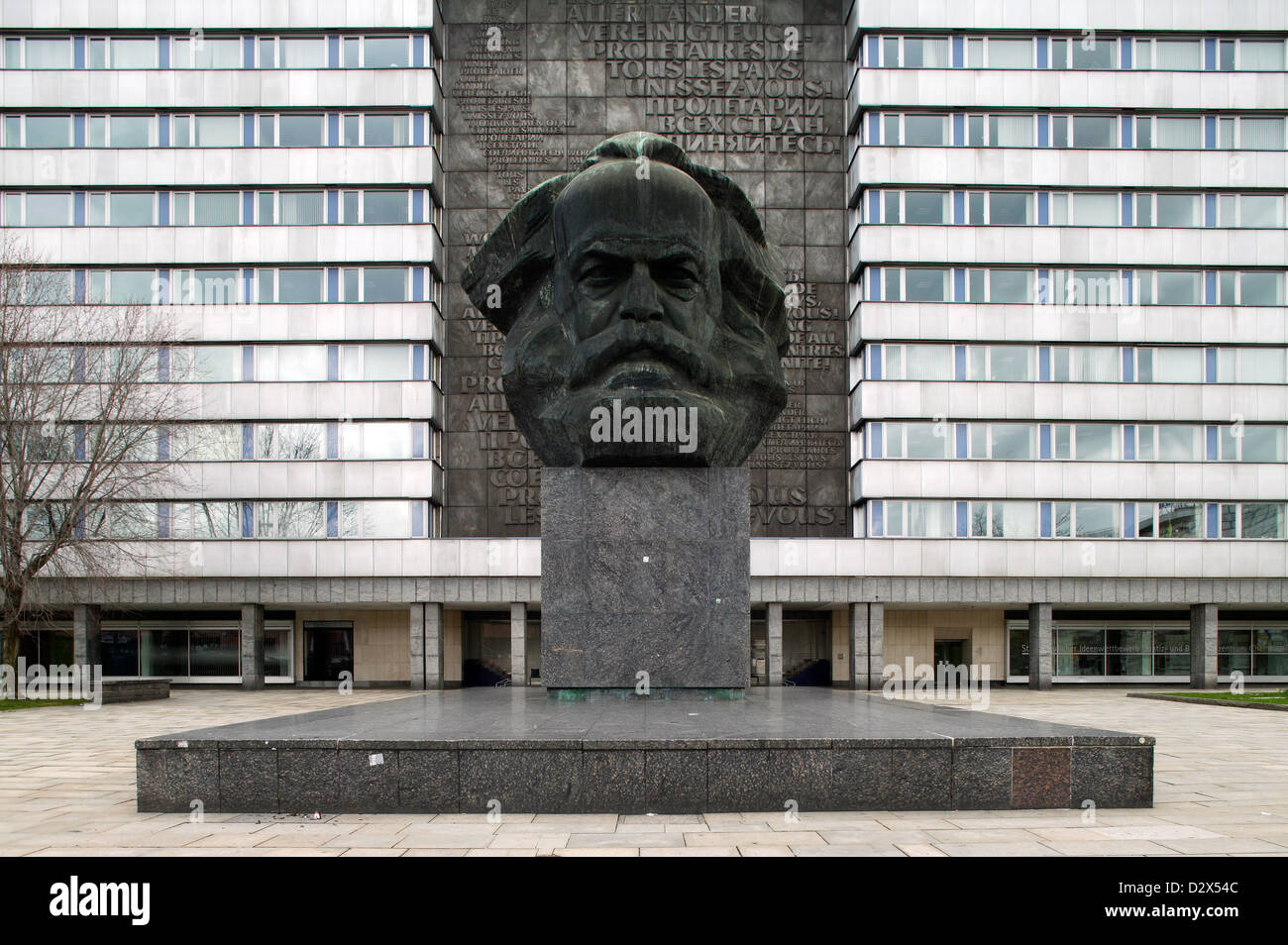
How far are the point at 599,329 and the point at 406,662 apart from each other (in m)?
31.2

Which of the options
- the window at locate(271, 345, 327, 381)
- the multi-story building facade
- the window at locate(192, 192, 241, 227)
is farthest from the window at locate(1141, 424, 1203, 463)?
the window at locate(192, 192, 241, 227)

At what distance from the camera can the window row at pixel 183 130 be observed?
37.4 meters

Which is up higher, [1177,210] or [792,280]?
[1177,210]

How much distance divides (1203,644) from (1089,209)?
17845 mm

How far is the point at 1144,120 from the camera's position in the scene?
37.5 metres

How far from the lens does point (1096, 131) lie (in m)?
Answer: 37.6

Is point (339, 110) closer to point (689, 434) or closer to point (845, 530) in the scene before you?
point (845, 530)

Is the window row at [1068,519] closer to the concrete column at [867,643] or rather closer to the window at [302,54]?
the concrete column at [867,643]

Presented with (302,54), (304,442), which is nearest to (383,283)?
(304,442)

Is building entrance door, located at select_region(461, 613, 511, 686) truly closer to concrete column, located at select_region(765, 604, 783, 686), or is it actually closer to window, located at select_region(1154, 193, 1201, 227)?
concrete column, located at select_region(765, 604, 783, 686)

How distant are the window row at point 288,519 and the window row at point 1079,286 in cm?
2039

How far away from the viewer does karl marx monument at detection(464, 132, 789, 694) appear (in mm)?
11250

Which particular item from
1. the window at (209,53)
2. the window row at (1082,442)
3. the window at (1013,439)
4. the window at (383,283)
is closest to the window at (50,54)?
the window at (209,53)

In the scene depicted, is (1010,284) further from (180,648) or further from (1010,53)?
(180,648)
